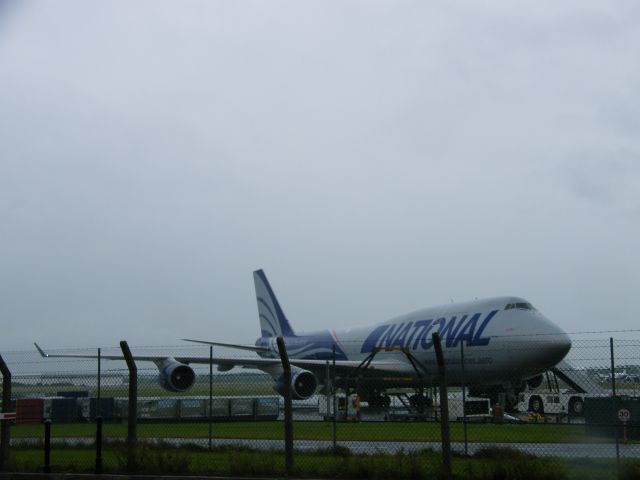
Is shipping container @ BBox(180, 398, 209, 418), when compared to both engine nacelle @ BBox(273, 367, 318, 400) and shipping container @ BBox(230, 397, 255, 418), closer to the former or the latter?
shipping container @ BBox(230, 397, 255, 418)

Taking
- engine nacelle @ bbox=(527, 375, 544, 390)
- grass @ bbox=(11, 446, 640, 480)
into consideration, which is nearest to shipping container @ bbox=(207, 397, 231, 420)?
engine nacelle @ bbox=(527, 375, 544, 390)

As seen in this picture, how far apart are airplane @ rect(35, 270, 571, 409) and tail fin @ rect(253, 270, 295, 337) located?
8.94m

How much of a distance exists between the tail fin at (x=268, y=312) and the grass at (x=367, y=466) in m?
32.2

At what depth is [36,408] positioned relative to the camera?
40.6ft

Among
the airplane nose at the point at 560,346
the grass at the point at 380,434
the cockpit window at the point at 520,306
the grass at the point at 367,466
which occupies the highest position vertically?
the cockpit window at the point at 520,306

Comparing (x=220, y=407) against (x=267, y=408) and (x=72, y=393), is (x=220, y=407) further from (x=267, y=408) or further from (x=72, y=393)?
(x=72, y=393)

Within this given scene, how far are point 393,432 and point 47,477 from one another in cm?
1071

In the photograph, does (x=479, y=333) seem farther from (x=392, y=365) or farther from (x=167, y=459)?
(x=167, y=459)

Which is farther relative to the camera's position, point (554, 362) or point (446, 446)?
point (554, 362)

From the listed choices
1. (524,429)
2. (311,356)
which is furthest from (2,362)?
(311,356)

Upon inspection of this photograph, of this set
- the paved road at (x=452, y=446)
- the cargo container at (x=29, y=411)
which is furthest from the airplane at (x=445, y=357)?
the cargo container at (x=29, y=411)

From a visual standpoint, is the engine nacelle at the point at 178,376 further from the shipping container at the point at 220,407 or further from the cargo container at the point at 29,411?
the cargo container at the point at 29,411

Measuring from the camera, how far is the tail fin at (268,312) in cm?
4531

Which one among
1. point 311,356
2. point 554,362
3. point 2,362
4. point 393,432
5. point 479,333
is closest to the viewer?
point 2,362
